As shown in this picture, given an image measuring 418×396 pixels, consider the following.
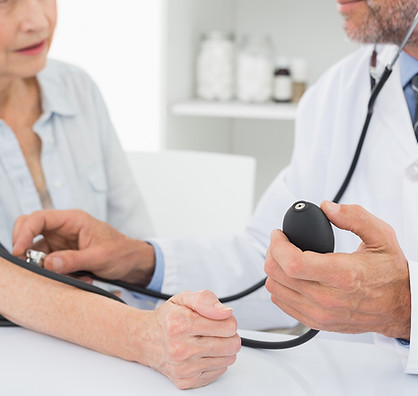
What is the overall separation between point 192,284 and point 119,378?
47 centimetres

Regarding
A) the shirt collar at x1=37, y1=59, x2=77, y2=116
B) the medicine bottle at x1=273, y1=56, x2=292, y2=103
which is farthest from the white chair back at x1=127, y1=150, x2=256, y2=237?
the medicine bottle at x1=273, y1=56, x2=292, y2=103

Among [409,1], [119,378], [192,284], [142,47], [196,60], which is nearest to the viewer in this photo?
[119,378]

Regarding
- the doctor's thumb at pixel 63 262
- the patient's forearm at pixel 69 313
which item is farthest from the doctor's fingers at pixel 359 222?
the doctor's thumb at pixel 63 262

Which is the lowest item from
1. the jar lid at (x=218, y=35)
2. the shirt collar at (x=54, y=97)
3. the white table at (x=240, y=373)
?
the white table at (x=240, y=373)

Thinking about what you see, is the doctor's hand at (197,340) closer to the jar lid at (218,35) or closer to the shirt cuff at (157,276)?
the shirt cuff at (157,276)

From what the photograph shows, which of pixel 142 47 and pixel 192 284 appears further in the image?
pixel 142 47

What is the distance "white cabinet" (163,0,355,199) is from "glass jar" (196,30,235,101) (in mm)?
46

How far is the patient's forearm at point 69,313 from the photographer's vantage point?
2.30 ft

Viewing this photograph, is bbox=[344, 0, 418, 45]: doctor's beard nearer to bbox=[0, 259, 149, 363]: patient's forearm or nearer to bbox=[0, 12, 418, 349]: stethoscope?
bbox=[0, 12, 418, 349]: stethoscope

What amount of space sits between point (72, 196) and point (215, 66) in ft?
3.95

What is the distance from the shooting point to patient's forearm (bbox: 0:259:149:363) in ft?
2.30

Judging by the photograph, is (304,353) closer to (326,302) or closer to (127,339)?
(326,302)

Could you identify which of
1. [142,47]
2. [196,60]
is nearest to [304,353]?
[142,47]

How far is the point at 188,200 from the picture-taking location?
1606mm
